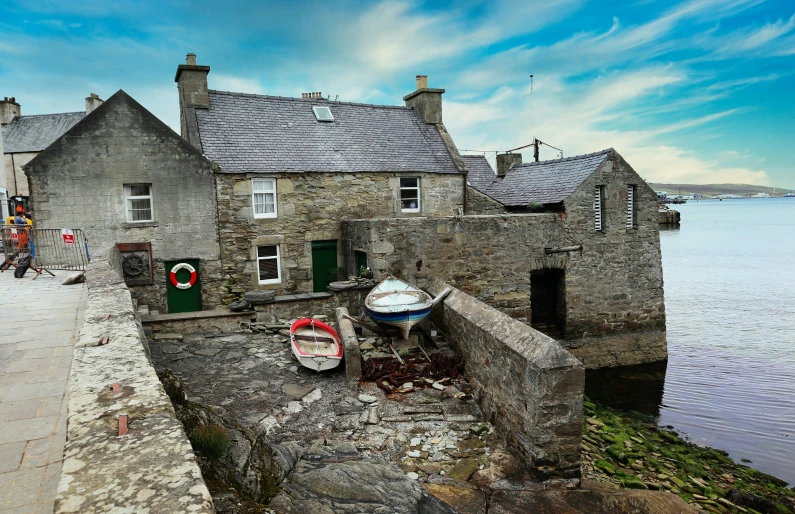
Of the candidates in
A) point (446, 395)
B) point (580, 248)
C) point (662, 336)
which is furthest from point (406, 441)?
point (662, 336)

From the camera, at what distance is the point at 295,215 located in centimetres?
1639

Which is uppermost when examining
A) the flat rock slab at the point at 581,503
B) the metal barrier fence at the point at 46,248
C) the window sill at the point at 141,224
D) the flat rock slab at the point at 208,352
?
the window sill at the point at 141,224

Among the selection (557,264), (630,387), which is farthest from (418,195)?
(630,387)

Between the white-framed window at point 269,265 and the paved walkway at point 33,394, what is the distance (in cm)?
642

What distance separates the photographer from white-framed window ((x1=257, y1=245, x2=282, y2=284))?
53.1ft

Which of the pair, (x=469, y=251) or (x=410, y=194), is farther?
(x=410, y=194)

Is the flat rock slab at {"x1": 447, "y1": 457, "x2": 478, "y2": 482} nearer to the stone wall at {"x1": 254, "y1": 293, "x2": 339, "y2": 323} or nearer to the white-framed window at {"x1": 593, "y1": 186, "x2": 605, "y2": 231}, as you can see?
the stone wall at {"x1": 254, "y1": 293, "x2": 339, "y2": 323}

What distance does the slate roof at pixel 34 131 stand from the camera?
28922mm

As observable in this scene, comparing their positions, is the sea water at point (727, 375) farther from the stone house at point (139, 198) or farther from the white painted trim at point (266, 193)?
the stone house at point (139, 198)

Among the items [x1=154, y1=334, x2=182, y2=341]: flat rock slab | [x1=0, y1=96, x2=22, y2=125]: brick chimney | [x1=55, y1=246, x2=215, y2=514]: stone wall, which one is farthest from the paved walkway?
[x1=0, y1=96, x2=22, y2=125]: brick chimney

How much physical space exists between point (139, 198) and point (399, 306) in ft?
29.7

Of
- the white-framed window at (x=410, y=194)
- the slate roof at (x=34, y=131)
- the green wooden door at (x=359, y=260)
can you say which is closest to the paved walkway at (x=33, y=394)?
the green wooden door at (x=359, y=260)

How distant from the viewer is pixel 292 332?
34.2 feet

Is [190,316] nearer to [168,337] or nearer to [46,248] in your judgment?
[168,337]
